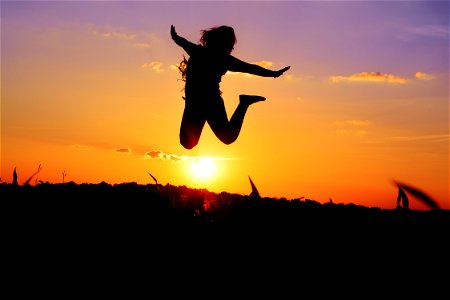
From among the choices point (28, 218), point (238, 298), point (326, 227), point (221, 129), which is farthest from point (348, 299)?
point (221, 129)

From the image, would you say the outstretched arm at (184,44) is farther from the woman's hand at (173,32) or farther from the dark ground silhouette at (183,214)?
the dark ground silhouette at (183,214)

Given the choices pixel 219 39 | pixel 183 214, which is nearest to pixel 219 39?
pixel 219 39

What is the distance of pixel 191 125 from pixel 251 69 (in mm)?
1382

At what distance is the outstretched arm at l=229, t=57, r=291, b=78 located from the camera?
8062 mm

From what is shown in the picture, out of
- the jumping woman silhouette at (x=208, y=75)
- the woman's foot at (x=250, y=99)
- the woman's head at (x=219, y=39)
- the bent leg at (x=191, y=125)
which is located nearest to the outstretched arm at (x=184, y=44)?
the jumping woman silhouette at (x=208, y=75)

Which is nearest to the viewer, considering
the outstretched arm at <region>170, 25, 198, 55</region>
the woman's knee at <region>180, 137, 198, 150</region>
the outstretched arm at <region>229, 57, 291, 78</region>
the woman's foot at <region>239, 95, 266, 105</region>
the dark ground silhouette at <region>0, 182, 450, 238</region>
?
the dark ground silhouette at <region>0, 182, 450, 238</region>

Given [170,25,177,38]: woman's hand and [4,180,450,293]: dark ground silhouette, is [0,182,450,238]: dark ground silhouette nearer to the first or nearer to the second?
[4,180,450,293]: dark ground silhouette

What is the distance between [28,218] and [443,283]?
15.8ft

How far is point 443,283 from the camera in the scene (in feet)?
16.1

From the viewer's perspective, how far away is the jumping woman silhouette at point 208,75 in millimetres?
8000

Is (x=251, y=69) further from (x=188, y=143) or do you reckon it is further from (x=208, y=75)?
(x=188, y=143)

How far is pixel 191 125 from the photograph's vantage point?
8180mm

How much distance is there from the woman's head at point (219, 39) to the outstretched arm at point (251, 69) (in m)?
0.35

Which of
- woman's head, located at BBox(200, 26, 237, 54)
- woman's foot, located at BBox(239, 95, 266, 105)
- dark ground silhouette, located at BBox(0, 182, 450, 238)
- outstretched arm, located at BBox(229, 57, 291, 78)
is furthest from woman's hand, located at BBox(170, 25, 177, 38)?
dark ground silhouette, located at BBox(0, 182, 450, 238)
